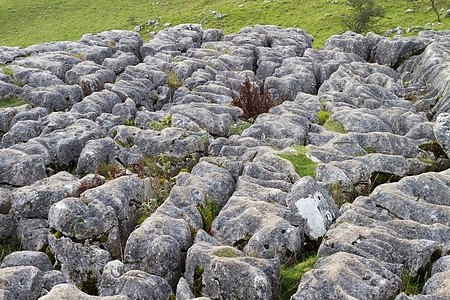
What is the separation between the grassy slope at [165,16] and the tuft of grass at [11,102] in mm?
43860

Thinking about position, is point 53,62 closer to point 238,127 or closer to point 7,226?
point 238,127

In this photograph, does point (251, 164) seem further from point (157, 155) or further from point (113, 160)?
point (113, 160)

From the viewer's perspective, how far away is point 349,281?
701cm

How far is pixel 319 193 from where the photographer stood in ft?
33.3

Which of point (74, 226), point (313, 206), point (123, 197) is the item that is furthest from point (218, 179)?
point (74, 226)

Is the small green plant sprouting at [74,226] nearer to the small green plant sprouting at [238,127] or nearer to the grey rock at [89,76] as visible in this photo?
the small green plant sprouting at [238,127]

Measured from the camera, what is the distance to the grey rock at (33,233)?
1030 centimetres

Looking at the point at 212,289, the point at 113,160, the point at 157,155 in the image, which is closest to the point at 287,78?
the point at 157,155

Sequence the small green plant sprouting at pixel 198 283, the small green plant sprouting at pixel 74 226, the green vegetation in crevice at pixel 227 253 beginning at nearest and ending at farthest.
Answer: the small green plant sprouting at pixel 198 283 < the green vegetation in crevice at pixel 227 253 < the small green plant sprouting at pixel 74 226

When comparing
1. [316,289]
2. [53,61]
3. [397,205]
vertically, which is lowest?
[397,205]

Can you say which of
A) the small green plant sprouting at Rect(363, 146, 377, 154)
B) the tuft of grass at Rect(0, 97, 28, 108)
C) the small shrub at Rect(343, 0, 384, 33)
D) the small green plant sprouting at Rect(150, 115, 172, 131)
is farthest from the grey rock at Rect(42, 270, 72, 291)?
the small shrub at Rect(343, 0, 384, 33)

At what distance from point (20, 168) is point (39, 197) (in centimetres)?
248

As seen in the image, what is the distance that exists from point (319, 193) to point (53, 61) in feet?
71.9

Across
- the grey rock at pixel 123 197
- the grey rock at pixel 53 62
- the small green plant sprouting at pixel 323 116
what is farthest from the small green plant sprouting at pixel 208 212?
the grey rock at pixel 53 62
